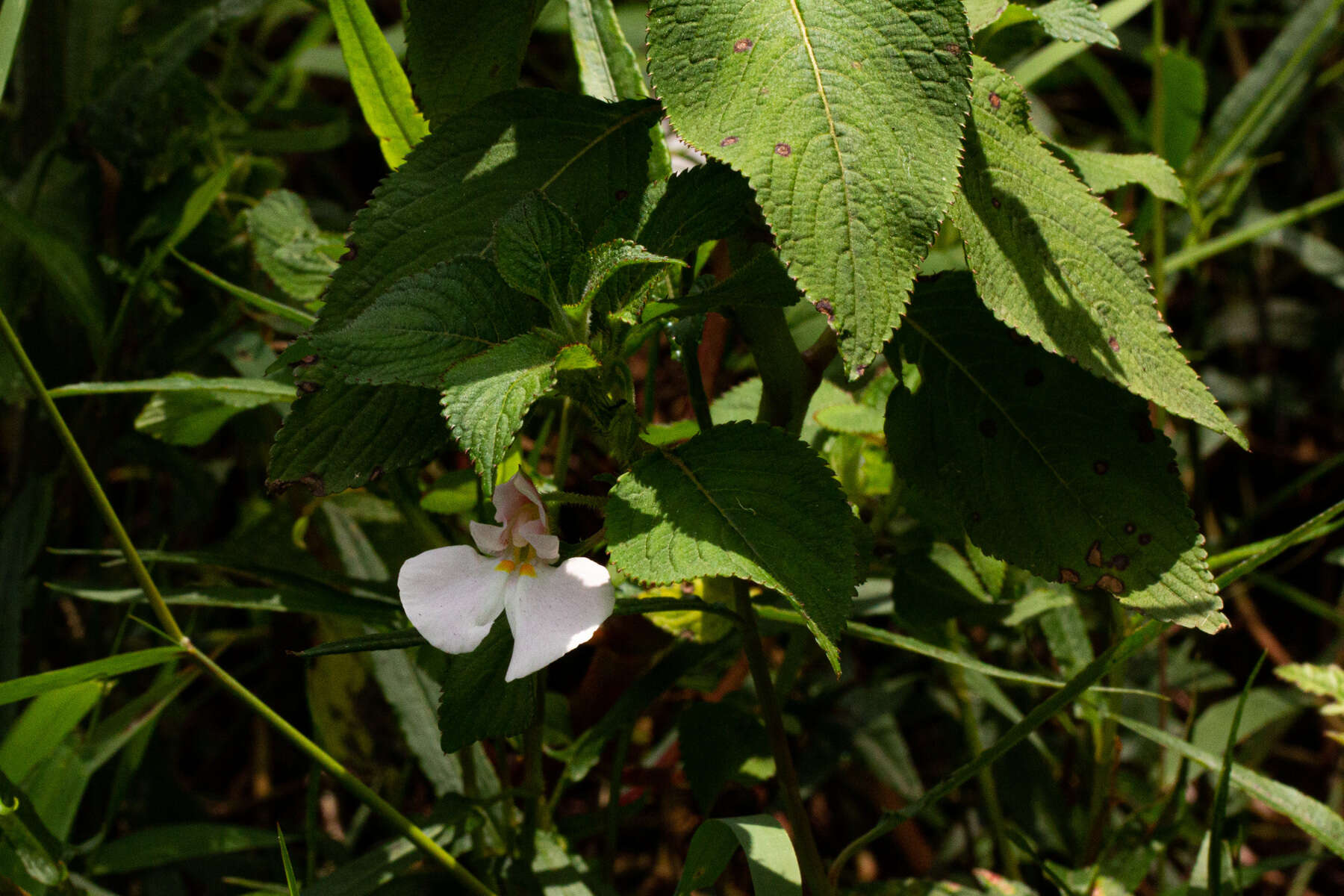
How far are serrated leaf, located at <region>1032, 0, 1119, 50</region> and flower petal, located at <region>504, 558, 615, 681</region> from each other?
0.54m

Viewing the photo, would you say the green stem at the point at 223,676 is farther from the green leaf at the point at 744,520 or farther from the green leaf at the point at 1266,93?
the green leaf at the point at 1266,93

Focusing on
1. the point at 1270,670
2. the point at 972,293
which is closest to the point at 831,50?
the point at 972,293

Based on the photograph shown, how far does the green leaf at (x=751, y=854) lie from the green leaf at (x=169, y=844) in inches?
19.1

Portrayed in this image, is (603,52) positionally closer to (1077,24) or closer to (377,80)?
(377,80)

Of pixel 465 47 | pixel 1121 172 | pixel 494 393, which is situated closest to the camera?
pixel 494 393

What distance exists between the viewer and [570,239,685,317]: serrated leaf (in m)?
0.64

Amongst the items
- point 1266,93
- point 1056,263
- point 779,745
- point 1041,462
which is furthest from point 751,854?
point 1266,93

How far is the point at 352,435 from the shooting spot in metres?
0.76

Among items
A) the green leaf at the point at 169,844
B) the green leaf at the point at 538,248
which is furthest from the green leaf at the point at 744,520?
the green leaf at the point at 169,844

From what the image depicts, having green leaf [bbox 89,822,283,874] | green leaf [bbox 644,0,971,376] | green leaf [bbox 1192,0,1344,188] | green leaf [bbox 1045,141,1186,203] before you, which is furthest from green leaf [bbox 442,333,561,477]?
green leaf [bbox 1192,0,1344,188]

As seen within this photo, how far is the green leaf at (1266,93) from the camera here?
155 cm

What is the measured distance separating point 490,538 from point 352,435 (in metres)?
0.13

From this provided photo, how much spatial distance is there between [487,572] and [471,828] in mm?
369

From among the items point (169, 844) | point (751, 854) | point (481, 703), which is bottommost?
point (169, 844)
